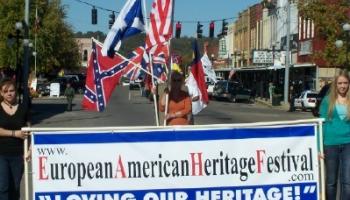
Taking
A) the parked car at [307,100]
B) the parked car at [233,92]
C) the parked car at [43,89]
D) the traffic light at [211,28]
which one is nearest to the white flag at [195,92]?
the parked car at [307,100]

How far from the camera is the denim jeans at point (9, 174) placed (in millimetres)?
7469

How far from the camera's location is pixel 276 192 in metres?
6.94

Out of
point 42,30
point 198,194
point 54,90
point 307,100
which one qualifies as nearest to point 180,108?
point 198,194

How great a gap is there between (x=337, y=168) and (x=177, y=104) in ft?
7.23

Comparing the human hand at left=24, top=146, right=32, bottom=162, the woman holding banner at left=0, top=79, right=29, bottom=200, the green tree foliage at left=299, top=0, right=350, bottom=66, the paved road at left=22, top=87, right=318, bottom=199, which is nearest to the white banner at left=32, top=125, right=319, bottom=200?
the human hand at left=24, top=146, right=32, bottom=162

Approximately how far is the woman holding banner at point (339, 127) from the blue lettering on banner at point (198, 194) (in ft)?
3.84

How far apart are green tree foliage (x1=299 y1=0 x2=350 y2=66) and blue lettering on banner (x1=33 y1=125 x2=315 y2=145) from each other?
122ft

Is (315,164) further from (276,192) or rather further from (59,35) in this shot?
(59,35)

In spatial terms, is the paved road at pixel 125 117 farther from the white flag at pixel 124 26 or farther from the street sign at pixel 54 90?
the street sign at pixel 54 90

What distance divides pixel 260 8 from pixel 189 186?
256 ft

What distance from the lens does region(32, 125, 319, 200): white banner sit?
6.85 metres

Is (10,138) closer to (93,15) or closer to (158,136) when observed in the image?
(158,136)

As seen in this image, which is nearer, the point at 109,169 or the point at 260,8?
the point at 109,169

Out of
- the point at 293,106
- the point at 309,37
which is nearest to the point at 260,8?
the point at 309,37
